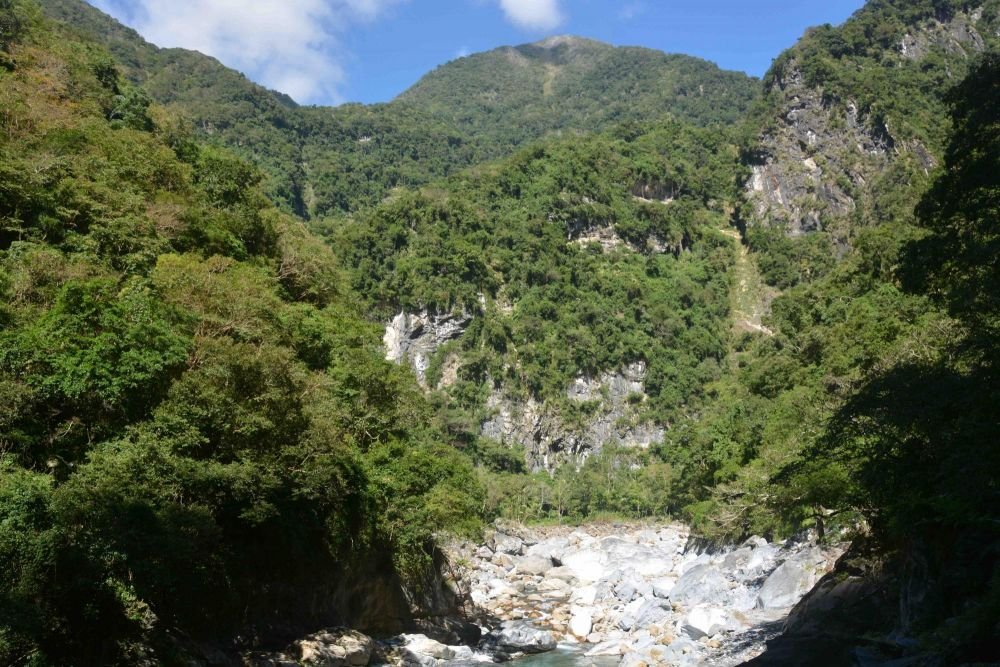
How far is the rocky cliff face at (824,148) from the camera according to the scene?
379 feet

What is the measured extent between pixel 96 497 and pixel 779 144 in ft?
441

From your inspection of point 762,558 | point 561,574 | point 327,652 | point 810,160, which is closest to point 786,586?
point 762,558

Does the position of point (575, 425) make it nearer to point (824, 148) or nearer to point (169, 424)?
point (824, 148)

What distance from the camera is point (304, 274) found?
1174 inches

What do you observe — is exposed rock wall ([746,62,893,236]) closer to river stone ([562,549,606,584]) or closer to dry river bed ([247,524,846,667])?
river stone ([562,549,606,584])

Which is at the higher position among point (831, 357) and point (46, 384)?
point (831, 357)

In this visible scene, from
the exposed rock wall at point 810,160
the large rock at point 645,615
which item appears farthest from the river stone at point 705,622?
the exposed rock wall at point 810,160

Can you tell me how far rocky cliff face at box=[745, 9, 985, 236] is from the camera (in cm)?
11550

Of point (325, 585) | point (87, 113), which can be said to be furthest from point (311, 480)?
point (87, 113)

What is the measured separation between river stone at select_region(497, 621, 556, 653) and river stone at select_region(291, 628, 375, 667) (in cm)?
692

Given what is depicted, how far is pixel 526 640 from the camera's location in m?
25.7

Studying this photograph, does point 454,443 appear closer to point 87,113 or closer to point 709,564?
point 709,564

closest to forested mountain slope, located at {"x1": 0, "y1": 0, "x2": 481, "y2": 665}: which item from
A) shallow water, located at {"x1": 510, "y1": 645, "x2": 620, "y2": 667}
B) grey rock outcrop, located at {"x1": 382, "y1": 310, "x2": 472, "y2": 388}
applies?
shallow water, located at {"x1": 510, "y1": 645, "x2": 620, "y2": 667}

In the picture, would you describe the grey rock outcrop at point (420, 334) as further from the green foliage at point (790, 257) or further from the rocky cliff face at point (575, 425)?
the green foliage at point (790, 257)
